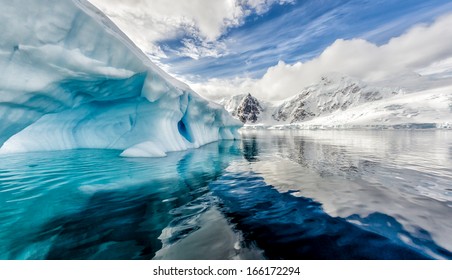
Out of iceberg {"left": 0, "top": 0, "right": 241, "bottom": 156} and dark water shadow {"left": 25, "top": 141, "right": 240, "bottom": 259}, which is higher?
iceberg {"left": 0, "top": 0, "right": 241, "bottom": 156}

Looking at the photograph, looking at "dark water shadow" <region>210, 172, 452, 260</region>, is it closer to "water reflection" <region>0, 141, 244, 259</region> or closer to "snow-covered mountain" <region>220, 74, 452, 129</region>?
"water reflection" <region>0, 141, 244, 259</region>

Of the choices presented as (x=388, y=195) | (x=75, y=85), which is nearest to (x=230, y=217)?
(x=388, y=195)

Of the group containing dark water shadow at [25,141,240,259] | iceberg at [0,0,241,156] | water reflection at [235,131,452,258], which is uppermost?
iceberg at [0,0,241,156]

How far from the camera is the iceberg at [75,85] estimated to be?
529 cm

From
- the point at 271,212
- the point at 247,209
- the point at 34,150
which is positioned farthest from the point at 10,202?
the point at 34,150

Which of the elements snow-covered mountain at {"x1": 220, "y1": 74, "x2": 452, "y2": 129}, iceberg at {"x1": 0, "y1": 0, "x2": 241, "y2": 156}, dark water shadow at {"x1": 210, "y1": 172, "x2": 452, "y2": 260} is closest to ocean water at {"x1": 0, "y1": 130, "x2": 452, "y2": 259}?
dark water shadow at {"x1": 210, "y1": 172, "x2": 452, "y2": 260}

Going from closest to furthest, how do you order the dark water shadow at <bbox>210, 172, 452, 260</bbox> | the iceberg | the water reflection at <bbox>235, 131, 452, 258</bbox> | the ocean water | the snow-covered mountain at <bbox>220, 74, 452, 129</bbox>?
the dark water shadow at <bbox>210, 172, 452, 260</bbox> < the ocean water < the water reflection at <bbox>235, 131, 452, 258</bbox> < the iceberg < the snow-covered mountain at <bbox>220, 74, 452, 129</bbox>

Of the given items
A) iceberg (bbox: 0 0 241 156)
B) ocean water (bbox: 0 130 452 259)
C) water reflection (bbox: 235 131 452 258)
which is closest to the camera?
ocean water (bbox: 0 130 452 259)

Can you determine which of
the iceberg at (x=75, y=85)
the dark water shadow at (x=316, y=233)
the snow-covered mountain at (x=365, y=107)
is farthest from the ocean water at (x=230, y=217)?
the snow-covered mountain at (x=365, y=107)

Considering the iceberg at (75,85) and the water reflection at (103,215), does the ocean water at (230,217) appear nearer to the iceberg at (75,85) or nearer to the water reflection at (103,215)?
the water reflection at (103,215)

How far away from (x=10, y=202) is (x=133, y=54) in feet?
21.5

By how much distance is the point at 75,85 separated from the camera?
783cm

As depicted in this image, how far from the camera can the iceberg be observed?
208 inches
